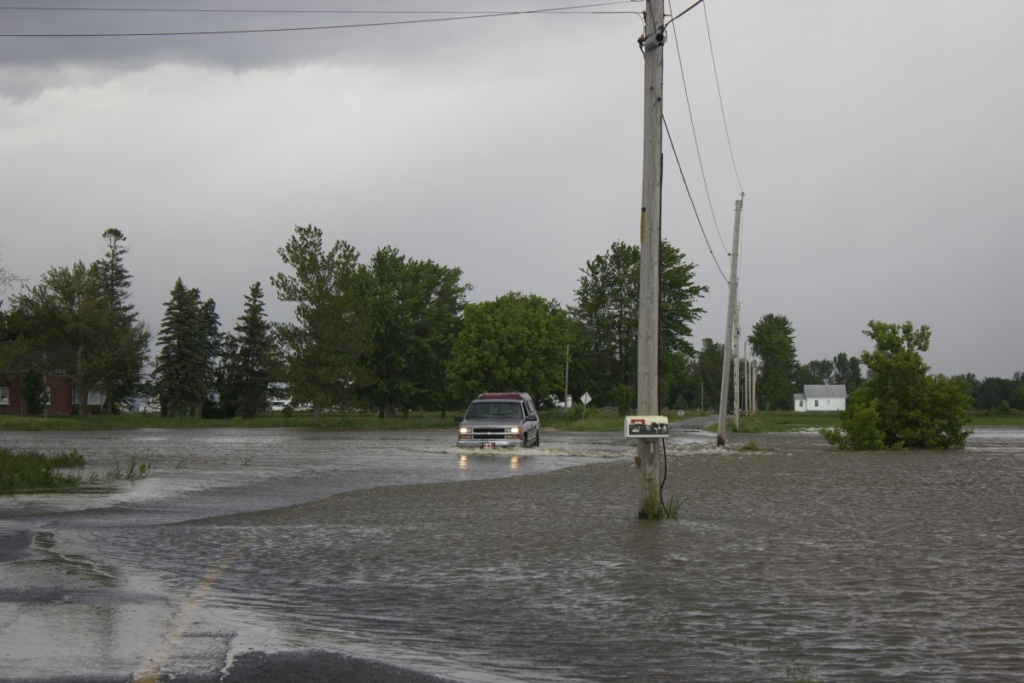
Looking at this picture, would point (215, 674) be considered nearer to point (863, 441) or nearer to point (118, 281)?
point (863, 441)

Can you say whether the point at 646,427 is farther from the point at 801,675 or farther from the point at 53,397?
the point at 53,397

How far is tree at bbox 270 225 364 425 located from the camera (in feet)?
274

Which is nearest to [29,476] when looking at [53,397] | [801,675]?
[801,675]

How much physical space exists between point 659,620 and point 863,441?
1138 inches

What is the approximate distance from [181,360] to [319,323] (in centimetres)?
2071

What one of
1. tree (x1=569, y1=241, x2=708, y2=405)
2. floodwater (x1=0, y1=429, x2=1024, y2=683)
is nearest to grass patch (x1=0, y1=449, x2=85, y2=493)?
floodwater (x1=0, y1=429, x2=1024, y2=683)

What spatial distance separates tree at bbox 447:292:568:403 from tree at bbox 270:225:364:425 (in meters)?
9.37

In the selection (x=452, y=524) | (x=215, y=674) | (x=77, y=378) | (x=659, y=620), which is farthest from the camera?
(x=77, y=378)

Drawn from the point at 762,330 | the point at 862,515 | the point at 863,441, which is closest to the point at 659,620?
the point at 862,515

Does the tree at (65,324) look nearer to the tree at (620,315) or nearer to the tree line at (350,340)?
the tree line at (350,340)

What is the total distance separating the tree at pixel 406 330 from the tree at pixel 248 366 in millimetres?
13787

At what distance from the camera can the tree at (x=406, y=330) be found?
96.6 m

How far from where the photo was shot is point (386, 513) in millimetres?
15461

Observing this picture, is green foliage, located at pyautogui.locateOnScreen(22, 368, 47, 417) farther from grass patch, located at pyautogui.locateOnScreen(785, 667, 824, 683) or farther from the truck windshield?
grass patch, located at pyautogui.locateOnScreen(785, 667, 824, 683)
